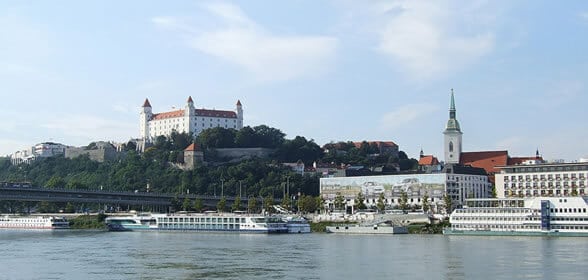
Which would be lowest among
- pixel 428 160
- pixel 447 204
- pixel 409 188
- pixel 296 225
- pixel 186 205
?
pixel 296 225

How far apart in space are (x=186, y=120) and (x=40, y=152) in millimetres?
34469

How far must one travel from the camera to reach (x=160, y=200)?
108 meters

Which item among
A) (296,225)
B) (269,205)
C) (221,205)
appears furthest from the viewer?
(221,205)

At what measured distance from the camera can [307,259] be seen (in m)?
47.6

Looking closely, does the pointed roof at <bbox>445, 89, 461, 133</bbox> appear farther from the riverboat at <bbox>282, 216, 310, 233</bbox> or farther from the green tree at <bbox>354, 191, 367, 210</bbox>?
the riverboat at <bbox>282, 216, 310, 233</bbox>

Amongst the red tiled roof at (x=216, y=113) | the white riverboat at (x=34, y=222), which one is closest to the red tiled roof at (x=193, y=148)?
the red tiled roof at (x=216, y=113)

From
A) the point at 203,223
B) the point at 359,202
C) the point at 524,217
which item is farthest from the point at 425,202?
the point at 524,217

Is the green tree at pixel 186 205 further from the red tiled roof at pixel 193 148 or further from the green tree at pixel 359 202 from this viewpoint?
the red tiled roof at pixel 193 148

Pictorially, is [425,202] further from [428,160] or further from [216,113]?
[216,113]

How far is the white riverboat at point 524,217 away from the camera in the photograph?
66.3 m

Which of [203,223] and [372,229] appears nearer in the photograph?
[372,229]

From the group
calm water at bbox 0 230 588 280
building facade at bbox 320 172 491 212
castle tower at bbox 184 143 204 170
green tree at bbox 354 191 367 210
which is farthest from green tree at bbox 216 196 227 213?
calm water at bbox 0 230 588 280

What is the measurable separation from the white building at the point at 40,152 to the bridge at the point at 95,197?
62152 mm

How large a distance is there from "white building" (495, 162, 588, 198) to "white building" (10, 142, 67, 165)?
10127cm
